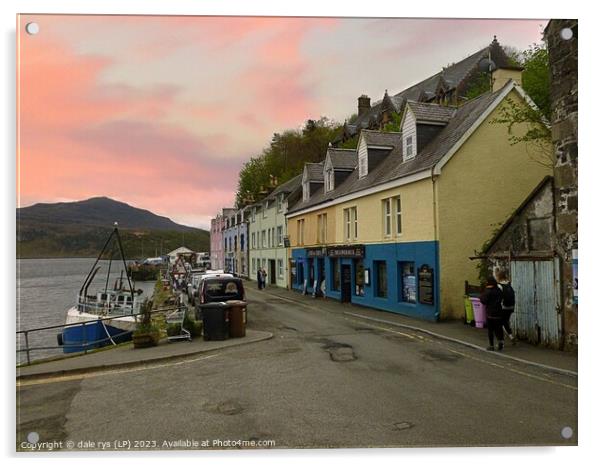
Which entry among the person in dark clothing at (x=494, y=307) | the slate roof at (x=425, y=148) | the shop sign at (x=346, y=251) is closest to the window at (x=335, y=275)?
the shop sign at (x=346, y=251)

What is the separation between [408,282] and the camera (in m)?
17.1

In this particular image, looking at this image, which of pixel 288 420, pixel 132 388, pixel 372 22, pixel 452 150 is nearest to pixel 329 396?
pixel 288 420

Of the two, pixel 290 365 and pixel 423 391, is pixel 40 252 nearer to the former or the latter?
pixel 290 365

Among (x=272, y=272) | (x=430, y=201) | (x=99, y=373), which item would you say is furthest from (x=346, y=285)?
(x=272, y=272)

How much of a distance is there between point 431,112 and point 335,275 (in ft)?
32.6

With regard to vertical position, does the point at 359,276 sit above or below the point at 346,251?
below

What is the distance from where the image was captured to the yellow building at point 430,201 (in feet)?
50.0

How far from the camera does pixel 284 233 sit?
117 ft

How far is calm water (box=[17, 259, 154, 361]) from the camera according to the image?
6.52 meters

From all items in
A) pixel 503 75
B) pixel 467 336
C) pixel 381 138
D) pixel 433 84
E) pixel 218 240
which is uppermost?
pixel 433 84

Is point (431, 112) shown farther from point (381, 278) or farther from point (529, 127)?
point (381, 278)

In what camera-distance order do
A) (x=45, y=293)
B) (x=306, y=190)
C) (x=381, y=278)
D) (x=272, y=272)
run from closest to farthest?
(x=381, y=278) < (x=306, y=190) < (x=45, y=293) < (x=272, y=272)

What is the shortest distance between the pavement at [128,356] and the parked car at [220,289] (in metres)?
4.00

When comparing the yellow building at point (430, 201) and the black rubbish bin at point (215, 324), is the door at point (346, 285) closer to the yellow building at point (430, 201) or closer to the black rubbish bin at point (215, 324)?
the yellow building at point (430, 201)
